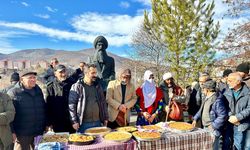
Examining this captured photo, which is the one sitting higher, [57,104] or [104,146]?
[57,104]

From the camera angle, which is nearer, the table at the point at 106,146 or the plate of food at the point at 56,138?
the table at the point at 106,146

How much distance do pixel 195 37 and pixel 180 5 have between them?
2.18m

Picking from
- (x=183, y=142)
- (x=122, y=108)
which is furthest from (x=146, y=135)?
(x=122, y=108)

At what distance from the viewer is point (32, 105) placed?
10.1ft

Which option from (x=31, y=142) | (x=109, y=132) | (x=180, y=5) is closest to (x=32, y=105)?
(x=31, y=142)

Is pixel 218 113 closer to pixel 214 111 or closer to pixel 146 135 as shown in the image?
pixel 214 111

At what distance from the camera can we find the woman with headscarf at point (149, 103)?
366 cm

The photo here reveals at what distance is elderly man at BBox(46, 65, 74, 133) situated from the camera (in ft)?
11.2

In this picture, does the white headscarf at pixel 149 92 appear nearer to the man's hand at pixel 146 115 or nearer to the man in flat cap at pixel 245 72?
the man's hand at pixel 146 115

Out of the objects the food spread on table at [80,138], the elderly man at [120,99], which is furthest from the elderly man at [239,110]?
the food spread on table at [80,138]

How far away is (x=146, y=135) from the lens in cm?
262

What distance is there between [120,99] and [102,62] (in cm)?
97

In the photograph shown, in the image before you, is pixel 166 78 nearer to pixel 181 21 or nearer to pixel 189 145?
pixel 189 145

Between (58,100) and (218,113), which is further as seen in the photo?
(58,100)
